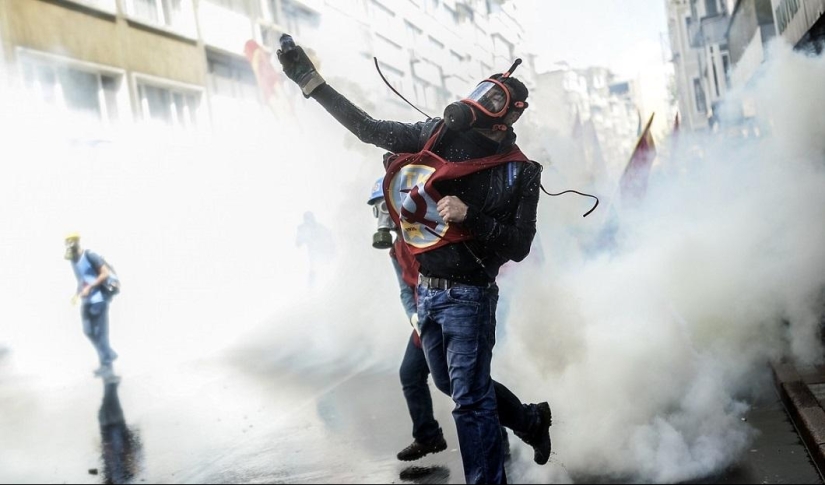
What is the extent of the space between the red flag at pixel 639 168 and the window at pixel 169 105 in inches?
124

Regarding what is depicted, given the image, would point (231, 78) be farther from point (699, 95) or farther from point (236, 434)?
point (699, 95)

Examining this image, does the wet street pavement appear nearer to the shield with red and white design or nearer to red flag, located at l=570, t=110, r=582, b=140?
the shield with red and white design

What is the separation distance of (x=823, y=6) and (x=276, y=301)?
5.31 m

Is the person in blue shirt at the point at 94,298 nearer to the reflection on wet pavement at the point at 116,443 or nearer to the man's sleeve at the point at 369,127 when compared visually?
the reflection on wet pavement at the point at 116,443

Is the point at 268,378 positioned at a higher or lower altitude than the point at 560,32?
lower

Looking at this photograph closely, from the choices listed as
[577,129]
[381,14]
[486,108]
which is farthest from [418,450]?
[577,129]

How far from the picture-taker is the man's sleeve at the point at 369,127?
3040 mm

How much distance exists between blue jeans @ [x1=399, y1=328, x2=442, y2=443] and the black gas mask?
5.15 ft

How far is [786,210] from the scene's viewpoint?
19.7 ft

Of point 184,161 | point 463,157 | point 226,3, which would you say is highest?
point 226,3

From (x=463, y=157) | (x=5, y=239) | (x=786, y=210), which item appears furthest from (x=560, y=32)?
(x=5, y=239)

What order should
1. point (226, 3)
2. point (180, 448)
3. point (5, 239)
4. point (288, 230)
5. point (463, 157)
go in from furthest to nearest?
point (288, 230) < point (226, 3) < point (180, 448) < point (5, 239) < point (463, 157)

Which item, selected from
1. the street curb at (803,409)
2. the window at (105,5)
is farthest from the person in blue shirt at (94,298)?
the street curb at (803,409)

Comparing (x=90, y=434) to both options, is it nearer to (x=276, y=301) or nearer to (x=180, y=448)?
(x=180, y=448)
